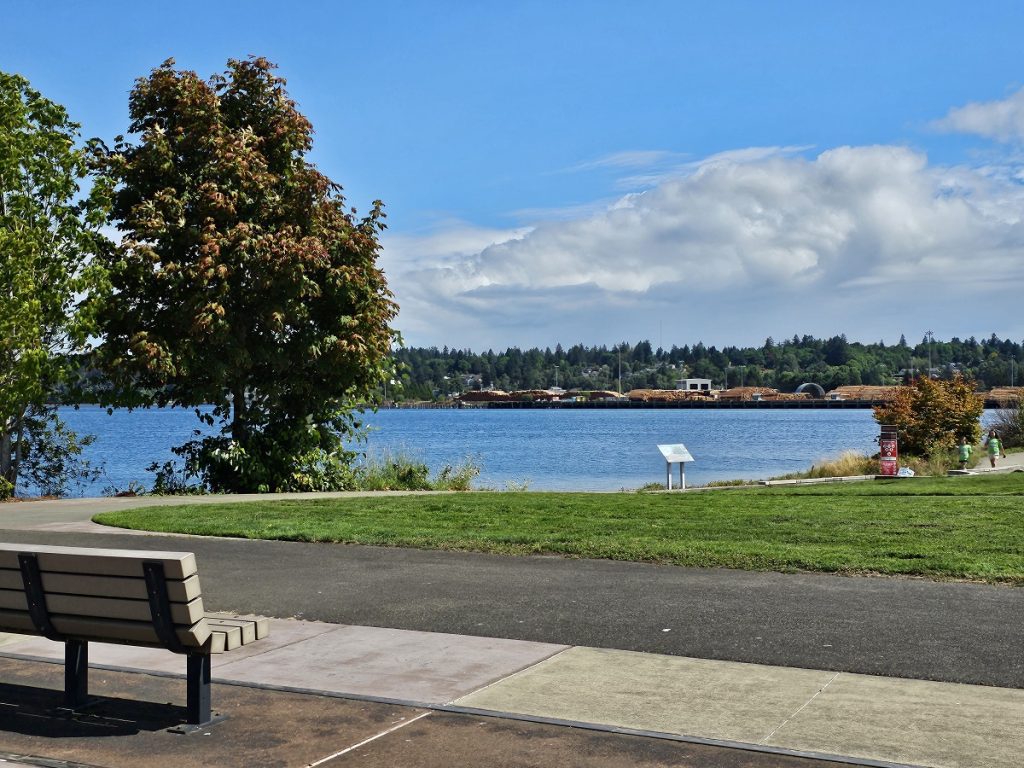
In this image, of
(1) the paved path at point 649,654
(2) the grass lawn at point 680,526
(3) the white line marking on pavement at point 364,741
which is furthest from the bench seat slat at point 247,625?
(2) the grass lawn at point 680,526

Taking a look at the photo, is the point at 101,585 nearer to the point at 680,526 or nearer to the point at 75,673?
the point at 75,673

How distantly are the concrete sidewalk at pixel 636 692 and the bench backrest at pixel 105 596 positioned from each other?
0.68 metres

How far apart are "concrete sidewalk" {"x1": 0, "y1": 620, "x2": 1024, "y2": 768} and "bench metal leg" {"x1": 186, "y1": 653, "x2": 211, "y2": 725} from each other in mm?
252

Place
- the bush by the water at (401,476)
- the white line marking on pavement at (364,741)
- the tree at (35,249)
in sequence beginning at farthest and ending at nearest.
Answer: the bush by the water at (401,476), the tree at (35,249), the white line marking on pavement at (364,741)

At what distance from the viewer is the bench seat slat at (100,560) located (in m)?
5.63

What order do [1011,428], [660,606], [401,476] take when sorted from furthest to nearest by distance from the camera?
[1011,428]
[401,476]
[660,606]

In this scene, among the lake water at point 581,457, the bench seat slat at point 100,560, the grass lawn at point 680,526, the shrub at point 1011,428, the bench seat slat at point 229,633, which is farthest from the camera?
the shrub at point 1011,428

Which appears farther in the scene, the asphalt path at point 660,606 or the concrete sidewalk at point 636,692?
the asphalt path at point 660,606

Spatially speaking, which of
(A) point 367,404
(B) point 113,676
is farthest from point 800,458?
(B) point 113,676

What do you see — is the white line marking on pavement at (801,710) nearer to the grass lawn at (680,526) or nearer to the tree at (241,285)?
the grass lawn at (680,526)

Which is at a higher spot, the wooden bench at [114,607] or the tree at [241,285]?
the tree at [241,285]

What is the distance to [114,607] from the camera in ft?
19.2

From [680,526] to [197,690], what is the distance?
28.1ft

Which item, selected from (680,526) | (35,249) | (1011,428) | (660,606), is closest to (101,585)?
(660,606)
